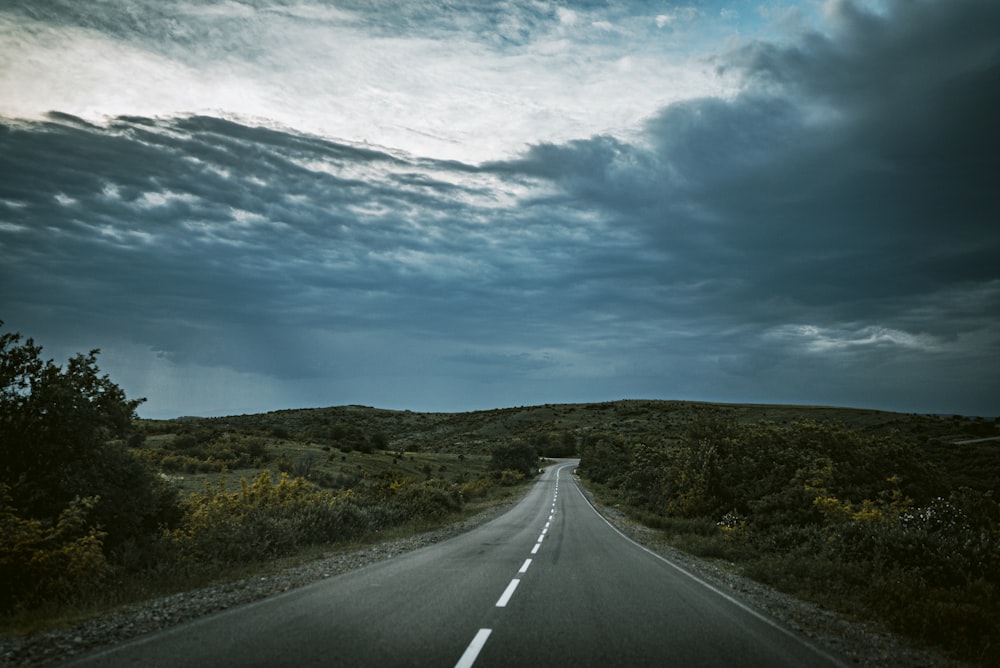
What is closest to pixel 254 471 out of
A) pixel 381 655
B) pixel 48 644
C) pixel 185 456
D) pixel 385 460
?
pixel 185 456

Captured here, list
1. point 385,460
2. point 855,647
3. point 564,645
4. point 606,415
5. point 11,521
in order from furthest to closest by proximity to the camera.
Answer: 1. point 606,415
2. point 385,460
3. point 11,521
4. point 855,647
5. point 564,645

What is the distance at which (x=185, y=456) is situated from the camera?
119 ft

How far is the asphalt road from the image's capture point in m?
5.95

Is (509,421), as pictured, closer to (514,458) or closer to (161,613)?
(514,458)

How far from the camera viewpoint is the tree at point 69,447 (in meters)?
10.6

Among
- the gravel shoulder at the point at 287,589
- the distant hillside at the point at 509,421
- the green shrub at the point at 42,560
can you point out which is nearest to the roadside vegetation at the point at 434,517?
the green shrub at the point at 42,560

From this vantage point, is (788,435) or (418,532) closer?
(418,532)

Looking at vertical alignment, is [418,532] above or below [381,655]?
below

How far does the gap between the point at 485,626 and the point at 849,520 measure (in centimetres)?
1143

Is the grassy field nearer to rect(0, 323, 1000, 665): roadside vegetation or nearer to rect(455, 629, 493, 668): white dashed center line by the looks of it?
rect(0, 323, 1000, 665): roadside vegetation

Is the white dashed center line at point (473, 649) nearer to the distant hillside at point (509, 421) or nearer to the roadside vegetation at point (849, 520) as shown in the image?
the roadside vegetation at point (849, 520)

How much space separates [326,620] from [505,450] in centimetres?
6258

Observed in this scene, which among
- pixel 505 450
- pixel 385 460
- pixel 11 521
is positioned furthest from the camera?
pixel 505 450

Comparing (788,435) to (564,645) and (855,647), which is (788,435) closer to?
(855,647)
